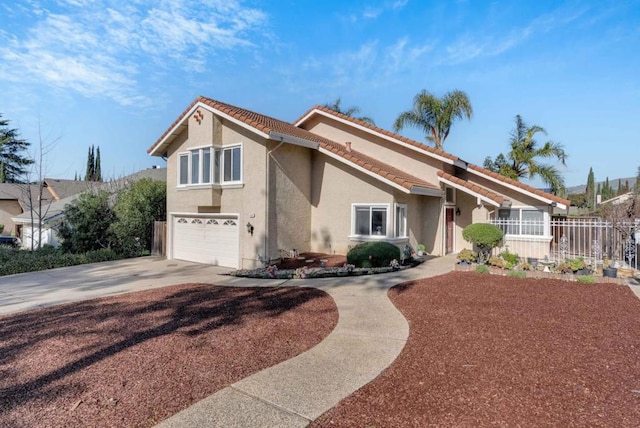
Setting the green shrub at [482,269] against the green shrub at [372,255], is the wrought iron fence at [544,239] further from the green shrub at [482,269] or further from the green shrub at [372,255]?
the green shrub at [372,255]

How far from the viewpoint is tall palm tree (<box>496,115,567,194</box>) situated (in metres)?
21.8

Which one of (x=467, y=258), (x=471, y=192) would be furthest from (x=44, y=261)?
(x=471, y=192)

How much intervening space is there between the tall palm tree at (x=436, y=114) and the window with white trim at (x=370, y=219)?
44.8 ft

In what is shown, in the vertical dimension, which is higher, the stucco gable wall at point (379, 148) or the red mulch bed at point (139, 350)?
the stucco gable wall at point (379, 148)

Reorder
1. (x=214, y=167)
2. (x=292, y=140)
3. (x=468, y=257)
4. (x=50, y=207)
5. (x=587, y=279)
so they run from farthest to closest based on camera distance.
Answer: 1. (x=50, y=207)
2. (x=214, y=167)
3. (x=292, y=140)
4. (x=468, y=257)
5. (x=587, y=279)

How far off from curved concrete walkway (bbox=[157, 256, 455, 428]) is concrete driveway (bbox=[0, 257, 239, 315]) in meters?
5.92

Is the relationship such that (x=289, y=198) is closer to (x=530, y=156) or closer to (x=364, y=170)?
(x=364, y=170)

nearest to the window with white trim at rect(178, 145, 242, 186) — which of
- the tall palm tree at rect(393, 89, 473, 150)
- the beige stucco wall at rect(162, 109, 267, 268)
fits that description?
the beige stucco wall at rect(162, 109, 267, 268)

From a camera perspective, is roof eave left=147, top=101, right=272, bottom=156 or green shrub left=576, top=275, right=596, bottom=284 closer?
green shrub left=576, top=275, right=596, bottom=284

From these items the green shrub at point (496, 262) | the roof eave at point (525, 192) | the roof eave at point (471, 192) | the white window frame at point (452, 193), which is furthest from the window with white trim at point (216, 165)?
the roof eave at point (525, 192)

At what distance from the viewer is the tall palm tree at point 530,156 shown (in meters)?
21.8

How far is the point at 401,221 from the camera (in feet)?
47.6

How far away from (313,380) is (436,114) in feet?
80.2

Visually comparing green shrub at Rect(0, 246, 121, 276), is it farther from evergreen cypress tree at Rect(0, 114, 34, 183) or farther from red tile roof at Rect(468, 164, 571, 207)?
evergreen cypress tree at Rect(0, 114, 34, 183)
